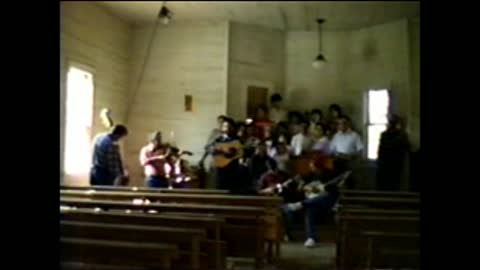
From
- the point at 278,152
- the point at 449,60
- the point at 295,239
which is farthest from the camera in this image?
the point at 278,152

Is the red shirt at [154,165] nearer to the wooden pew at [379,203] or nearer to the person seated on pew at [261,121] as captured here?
the person seated on pew at [261,121]

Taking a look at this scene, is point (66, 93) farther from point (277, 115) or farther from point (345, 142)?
point (345, 142)

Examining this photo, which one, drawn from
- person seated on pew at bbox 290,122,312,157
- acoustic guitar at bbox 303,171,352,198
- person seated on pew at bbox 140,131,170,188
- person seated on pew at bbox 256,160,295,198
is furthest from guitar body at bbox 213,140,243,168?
person seated on pew at bbox 290,122,312,157

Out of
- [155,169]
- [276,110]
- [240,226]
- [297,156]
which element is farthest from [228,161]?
[240,226]

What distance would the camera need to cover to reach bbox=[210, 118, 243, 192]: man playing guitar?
8.22 m

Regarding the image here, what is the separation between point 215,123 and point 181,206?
18.8 ft

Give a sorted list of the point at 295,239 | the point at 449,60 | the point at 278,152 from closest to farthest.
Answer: the point at 449,60
the point at 295,239
the point at 278,152

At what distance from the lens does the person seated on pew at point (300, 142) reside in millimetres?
10023

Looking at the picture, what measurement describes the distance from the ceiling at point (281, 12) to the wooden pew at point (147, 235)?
652 centimetres

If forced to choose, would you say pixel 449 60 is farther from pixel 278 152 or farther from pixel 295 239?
pixel 278 152
